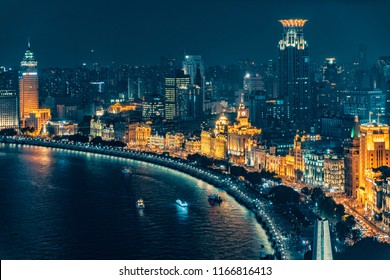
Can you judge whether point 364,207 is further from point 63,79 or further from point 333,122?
point 63,79

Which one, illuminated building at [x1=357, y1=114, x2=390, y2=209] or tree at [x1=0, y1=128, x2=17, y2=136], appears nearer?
illuminated building at [x1=357, y1=114, x2=390, y2=209]

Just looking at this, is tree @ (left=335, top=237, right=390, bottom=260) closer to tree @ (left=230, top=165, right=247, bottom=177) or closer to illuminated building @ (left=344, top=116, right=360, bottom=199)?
illuminated building @ (left=344, top=116, right=360, bottom=199)

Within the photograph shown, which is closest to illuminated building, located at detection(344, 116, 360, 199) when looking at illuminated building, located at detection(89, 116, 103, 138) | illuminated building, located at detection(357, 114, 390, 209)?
illuminated building, located at detection(357, 114, 390, 209)

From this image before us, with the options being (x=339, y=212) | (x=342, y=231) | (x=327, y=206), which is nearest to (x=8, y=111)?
(x=327, y=206)

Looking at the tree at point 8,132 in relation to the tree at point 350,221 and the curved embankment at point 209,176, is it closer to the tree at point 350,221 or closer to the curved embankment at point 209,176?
the curved embankment at point 209,176

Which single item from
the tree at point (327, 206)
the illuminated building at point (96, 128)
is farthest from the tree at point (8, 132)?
the tree at point (327, 206)

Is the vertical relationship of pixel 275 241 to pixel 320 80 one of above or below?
below
